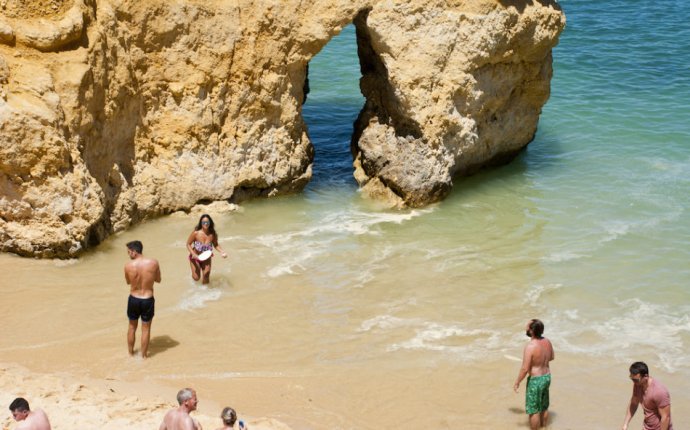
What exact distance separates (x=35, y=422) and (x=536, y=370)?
4.91m

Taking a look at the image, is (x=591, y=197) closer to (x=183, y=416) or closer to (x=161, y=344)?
(x=161, y=344)

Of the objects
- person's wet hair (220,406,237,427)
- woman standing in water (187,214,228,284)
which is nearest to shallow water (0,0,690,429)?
woman standing in water (187,214,228,284)

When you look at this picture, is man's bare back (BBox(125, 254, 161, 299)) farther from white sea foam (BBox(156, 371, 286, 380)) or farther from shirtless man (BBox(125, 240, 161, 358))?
white sea foam (BBox(156, 371, 286, 380))

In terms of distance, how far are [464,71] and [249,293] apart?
5.46m

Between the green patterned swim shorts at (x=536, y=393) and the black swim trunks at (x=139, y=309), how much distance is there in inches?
171

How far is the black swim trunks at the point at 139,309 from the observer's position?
10.7 m

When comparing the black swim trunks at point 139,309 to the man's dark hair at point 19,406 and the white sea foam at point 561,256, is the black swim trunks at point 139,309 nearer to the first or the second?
the man's dark hair at point 19,406

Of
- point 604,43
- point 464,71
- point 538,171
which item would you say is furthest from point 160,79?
point 604,43

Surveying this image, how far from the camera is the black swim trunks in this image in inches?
420

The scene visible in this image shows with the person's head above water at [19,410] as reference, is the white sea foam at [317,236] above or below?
below

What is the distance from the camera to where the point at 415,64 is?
594 inches

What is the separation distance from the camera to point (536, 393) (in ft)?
31.6

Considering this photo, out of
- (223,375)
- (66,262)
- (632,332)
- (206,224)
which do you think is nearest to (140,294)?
(223,375)

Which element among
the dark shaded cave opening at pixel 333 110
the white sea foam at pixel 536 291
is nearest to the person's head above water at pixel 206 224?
the dark shaded cave opening at pixel 333 110
